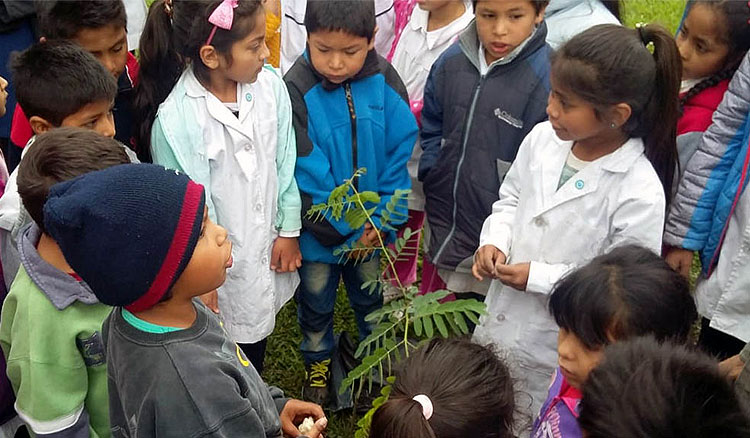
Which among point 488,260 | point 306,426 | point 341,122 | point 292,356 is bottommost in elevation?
point 292,356

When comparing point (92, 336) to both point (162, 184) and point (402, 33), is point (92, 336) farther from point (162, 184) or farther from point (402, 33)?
point (402, 33)

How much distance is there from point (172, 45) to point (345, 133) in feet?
2.41

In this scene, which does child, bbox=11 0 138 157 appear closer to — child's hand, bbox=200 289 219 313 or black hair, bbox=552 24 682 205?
child's hand, bbox=200 289 219 313

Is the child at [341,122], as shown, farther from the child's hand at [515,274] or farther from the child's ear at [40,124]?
the child's ear at [40,124]

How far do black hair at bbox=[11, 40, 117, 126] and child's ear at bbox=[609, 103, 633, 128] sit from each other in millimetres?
1693

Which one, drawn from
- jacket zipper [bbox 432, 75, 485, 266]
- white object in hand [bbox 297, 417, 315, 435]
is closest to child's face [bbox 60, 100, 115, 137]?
white object in hand [bbox 297, 417, 315, 435]

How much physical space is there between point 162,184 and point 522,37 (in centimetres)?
174

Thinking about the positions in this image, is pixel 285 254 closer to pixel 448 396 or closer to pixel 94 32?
pixel 94 32

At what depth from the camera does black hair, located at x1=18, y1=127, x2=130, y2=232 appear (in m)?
1.87

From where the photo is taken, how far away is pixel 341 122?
110 inches

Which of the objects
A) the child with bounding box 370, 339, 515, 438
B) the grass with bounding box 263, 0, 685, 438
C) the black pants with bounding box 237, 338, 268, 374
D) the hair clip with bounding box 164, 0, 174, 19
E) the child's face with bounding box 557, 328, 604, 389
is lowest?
the grass with bounding box 263, 0, 685, 438

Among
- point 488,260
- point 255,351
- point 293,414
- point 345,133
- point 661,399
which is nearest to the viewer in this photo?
point 661,399

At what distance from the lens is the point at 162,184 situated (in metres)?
1.43

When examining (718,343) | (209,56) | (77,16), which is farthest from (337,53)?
(718,343)
